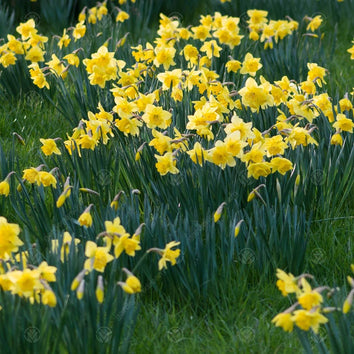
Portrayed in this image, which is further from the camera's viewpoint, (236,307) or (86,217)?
(236,307)

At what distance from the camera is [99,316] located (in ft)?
6.34

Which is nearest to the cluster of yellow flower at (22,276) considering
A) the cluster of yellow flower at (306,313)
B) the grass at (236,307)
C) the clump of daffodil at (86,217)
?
the clump of daffodil at (86,217)

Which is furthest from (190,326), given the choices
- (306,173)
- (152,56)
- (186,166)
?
(152,56)

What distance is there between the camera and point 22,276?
5.91 ft

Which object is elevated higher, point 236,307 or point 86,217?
point 86,217

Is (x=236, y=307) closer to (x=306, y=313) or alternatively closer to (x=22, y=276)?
(x=306, y=313)

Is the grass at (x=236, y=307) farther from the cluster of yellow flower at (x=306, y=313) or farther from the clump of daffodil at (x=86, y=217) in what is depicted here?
the cluster of yellow flower at (x=306, y=313)

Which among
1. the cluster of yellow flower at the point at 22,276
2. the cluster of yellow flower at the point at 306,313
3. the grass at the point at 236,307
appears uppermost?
the cluster of yellow flower at the point at 22,276

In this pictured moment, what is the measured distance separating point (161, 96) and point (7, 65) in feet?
3.59

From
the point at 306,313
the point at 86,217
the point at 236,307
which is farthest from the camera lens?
the point at 236,307

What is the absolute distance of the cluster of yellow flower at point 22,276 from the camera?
Result: 1799mm

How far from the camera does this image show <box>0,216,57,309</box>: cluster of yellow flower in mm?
1799

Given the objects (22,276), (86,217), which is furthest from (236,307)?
(22,276)

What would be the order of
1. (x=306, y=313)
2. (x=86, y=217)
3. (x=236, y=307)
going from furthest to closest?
(x=236, y=307)
(x=86, y=217)
(x=306, y=313)
